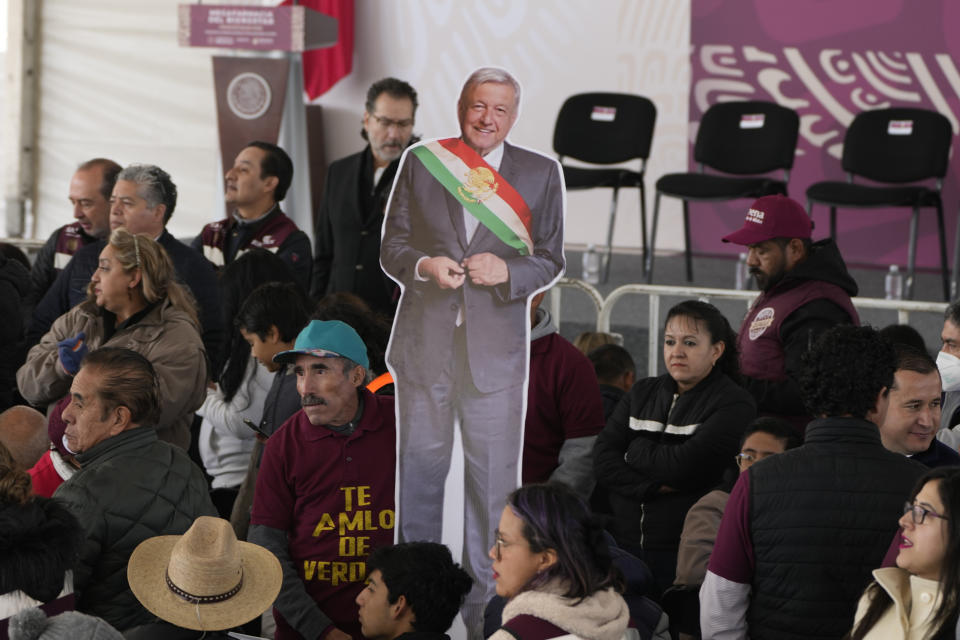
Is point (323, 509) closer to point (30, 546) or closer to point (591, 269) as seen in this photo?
point (30, 546)

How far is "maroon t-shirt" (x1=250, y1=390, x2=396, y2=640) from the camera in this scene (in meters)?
3.09

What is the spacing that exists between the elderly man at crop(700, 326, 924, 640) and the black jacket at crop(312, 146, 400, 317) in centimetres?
243

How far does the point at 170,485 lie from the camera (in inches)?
112

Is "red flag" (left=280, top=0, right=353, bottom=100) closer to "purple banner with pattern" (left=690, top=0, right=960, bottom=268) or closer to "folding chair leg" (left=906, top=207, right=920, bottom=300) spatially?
"purple banner with pattern" (left=690, top=0, right=960, bottom=268)

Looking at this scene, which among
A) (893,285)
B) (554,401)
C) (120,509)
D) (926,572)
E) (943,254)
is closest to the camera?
(926,572)

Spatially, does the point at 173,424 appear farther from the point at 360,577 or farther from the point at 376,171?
the point at 376,171

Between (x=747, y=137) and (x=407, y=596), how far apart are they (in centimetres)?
513

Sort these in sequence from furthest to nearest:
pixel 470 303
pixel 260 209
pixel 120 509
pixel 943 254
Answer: pixel 943 254 < pixel 260 209 < pixel 470 303 < pixel 120 509

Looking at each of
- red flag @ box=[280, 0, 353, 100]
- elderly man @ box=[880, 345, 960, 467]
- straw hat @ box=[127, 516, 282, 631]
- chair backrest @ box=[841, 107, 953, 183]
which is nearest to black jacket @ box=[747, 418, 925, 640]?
elderly man @ box=[880, 345, 960, 467]

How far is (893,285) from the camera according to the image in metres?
6.79

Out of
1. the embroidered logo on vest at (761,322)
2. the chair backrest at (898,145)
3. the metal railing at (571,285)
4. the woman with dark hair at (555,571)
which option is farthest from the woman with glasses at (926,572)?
the chair backrest at (898,145)

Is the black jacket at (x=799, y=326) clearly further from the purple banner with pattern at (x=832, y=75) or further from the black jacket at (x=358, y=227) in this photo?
the purple banner with pattern at (x=832, y=75)

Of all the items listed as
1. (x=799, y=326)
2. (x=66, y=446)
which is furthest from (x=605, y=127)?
(x=66, y=446)

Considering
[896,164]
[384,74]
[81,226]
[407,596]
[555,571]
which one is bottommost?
[407,596]
